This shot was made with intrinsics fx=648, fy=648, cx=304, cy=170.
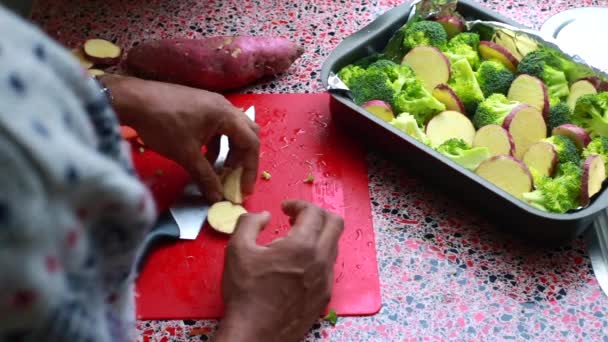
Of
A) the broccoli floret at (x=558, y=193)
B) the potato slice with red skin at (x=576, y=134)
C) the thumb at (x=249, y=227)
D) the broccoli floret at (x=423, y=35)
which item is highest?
the broccoli floret at (x=423, y=35)

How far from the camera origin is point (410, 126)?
0.98 metres

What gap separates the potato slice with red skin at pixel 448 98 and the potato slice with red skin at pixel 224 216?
36 cm

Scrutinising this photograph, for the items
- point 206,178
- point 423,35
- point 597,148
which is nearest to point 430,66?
point 423,35

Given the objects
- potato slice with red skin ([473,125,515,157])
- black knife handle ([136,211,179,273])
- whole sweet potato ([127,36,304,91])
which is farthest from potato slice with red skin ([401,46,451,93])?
black knife handle ([136,211,179,273])

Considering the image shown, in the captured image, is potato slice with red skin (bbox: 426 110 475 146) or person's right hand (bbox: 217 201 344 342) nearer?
person's right hand (bbox: 217 201 344 342)

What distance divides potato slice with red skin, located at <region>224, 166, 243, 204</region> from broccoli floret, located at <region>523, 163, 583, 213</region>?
0.40 m

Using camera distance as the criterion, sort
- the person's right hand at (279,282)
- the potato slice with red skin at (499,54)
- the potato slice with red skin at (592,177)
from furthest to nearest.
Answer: the potato slice with red skin at (499,54) → the potato slice with red skin at (592,177) → the person's right hand at (279,282)

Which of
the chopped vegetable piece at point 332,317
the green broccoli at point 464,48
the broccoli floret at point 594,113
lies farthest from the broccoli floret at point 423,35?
the chopped vegetable piece at point 332,317

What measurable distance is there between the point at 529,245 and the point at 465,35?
1.30 feet

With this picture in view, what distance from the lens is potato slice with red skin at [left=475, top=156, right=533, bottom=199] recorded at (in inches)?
35.9

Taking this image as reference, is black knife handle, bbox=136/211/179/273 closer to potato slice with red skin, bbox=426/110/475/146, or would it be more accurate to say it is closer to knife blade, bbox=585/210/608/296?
potato slice with red skin, bbox=426/110/475/146

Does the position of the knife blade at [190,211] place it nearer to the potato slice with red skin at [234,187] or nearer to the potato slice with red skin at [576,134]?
the potato slice with red skin at [234,187]

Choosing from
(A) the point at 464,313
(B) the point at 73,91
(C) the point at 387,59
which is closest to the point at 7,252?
(B) the point at 73,91

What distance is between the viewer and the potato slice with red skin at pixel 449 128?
1.00 meters
